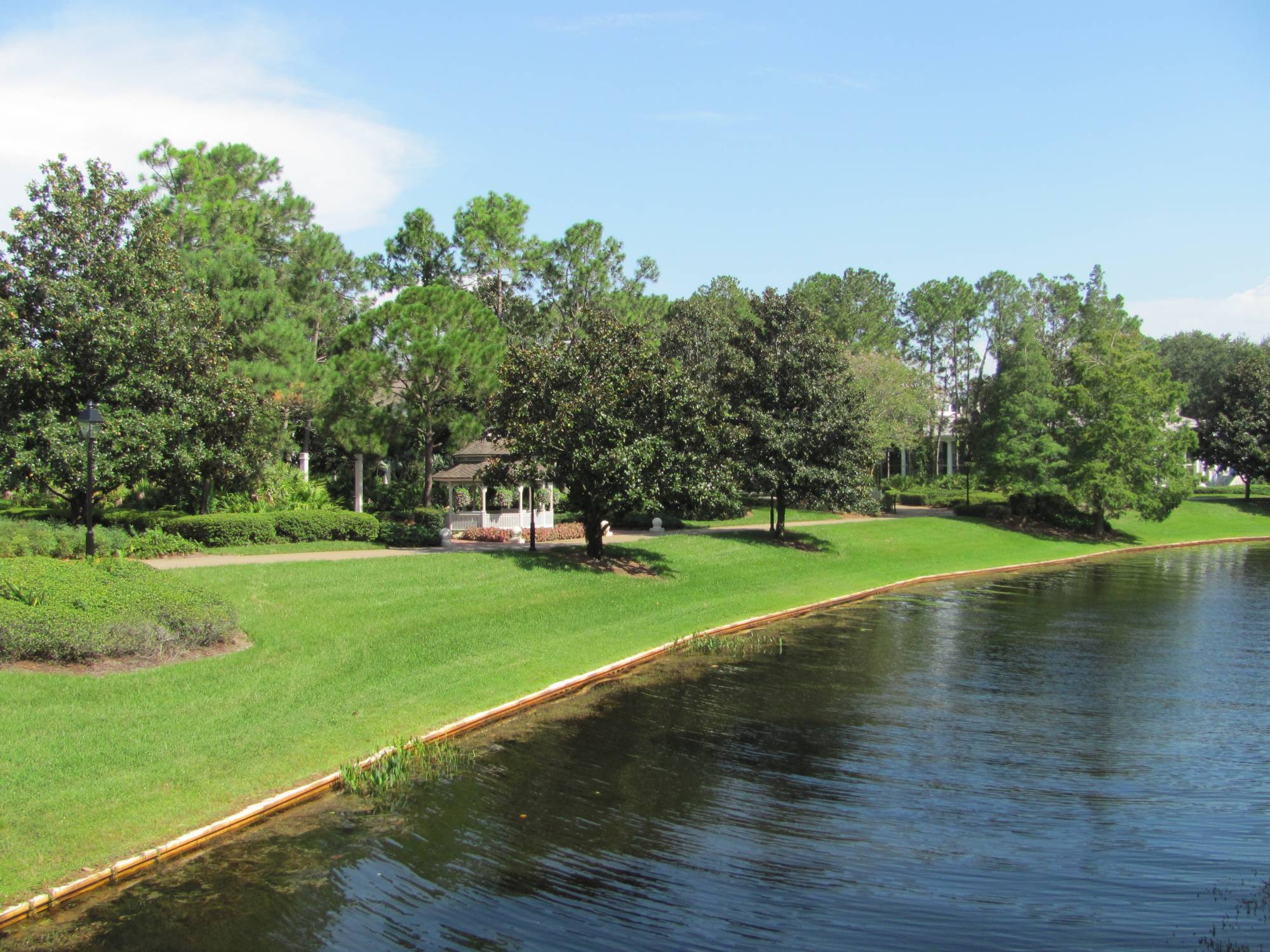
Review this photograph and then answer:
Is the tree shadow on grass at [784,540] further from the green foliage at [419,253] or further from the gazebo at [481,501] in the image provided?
the green foliage at [419,253]

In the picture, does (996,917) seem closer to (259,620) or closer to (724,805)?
(724,805)

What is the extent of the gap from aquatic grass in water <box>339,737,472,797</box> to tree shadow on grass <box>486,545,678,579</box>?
13.7m

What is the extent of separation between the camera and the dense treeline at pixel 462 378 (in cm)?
2670

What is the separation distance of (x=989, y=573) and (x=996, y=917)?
3072 cm

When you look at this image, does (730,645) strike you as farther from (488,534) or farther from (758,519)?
(758,519)

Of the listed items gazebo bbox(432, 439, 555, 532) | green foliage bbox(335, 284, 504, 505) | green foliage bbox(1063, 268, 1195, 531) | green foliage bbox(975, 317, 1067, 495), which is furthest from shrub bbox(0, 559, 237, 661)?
green foliage bbox(1063, 268, 1195, 531)

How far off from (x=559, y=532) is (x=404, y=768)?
2463cm

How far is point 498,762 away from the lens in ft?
41.9

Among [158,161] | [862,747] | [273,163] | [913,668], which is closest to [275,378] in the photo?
[158,161]

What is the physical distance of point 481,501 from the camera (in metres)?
Answer: 38.4

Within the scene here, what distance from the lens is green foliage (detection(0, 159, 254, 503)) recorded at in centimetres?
2533

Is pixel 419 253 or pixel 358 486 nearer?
pixel 358 486

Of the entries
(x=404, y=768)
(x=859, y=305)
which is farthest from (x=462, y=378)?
(x=859, y=305)

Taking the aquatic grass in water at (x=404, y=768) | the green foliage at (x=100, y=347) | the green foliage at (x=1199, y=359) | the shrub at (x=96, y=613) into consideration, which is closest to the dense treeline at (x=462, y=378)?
the green foliage at (x=100, y=347)
